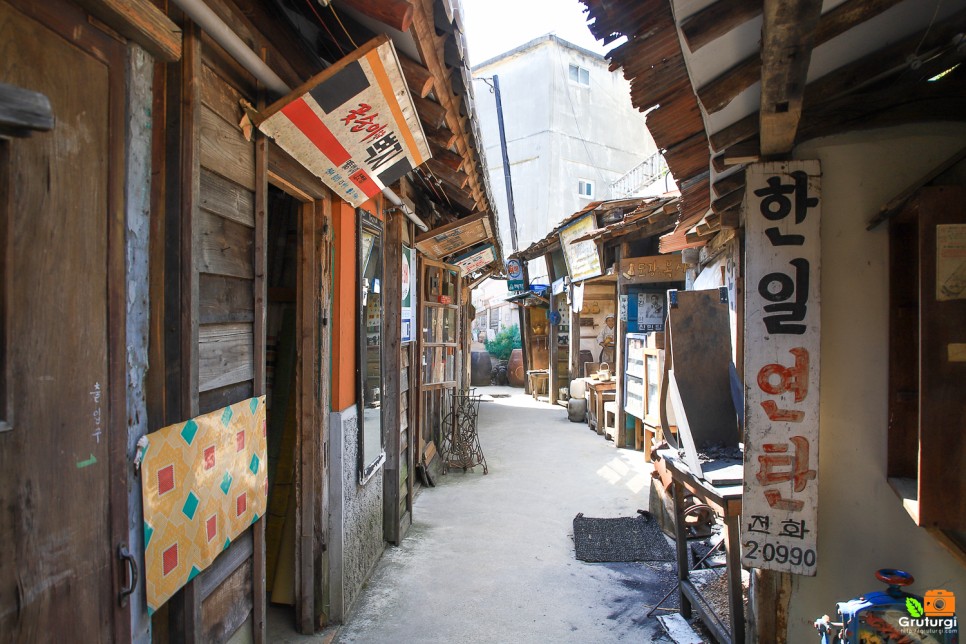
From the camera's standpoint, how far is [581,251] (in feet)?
42.5

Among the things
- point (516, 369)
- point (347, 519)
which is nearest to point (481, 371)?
point (516, 369)

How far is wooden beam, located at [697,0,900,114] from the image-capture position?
7.03ft

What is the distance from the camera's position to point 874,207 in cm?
298

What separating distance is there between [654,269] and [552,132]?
564 inches

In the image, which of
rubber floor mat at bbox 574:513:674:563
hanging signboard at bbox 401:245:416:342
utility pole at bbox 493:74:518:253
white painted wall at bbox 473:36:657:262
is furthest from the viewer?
white painted wall at bbox 473:36:657:262

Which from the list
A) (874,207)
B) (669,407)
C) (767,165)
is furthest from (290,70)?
(669,407)

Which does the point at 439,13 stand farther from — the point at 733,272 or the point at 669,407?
the point at 669,407

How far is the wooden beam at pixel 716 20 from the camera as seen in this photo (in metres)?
1.98

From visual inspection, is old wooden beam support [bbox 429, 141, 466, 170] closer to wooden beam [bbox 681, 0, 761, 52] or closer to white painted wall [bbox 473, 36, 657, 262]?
wooden beam [bbox 681, 0, 761, 52]

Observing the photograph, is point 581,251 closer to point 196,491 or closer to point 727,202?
point 727,202

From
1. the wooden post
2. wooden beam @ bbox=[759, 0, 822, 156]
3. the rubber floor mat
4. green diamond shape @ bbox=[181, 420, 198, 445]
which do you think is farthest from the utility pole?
green diamond shape @ bbox=[181, 420, 198, 445]

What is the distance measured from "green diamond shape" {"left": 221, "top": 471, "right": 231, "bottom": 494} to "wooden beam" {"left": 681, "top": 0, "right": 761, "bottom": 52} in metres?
2.63

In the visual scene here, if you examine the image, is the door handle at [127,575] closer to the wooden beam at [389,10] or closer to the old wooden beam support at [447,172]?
the wooden beam at [389,10]

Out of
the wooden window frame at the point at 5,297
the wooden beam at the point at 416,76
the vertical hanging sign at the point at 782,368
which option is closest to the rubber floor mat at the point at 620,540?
the vertical hanging sign at the point at 782,368
